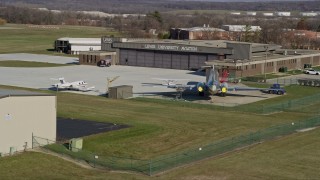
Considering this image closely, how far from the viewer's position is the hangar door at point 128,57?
356 feet

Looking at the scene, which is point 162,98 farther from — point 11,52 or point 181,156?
point 11,52

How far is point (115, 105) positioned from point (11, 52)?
7022 centimetres

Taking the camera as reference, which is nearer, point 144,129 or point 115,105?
point 144,129

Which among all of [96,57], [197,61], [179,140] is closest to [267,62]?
[197,61]

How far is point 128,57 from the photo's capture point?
358ft

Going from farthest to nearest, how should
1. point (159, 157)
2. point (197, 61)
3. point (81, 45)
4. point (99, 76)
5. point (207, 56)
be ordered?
point (81, 45) < point (197, 61) < point (207, 56) < point (99, 76) < point (159, 157)

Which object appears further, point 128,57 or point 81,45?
point 81,45

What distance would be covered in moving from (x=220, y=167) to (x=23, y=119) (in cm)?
1433

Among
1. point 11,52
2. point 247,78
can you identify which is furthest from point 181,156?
point 11,52

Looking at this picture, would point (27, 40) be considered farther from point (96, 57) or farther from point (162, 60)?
point (162, 60)

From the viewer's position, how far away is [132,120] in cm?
5688

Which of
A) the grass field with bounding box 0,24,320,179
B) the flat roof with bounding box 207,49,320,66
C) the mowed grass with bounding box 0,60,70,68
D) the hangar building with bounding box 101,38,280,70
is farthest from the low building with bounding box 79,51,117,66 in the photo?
the grass field with bounding box 0,24,320,179

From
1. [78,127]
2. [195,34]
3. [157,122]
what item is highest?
[195,34]

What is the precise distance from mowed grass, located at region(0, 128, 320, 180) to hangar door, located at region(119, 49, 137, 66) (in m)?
63.5
